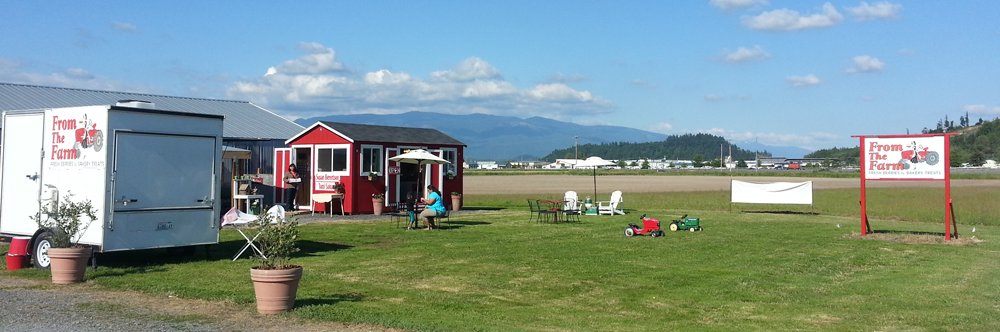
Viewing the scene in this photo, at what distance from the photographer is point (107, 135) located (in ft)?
34.0

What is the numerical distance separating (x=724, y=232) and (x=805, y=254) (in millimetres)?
4267

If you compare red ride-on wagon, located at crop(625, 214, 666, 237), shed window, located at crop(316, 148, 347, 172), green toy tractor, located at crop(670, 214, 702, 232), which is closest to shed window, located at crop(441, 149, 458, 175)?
shed window, located at crop(316, 148, 347, 172)

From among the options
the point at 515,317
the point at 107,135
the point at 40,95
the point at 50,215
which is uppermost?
the point at 40,95

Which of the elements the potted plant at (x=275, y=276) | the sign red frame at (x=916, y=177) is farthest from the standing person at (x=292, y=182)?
the potted plant at (x=275, y=276)

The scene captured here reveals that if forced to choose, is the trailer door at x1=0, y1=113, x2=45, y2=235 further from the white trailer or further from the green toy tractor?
the green toy tractor

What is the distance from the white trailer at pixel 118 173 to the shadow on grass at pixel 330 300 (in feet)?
12.9

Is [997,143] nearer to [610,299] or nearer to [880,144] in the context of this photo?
[880,144]

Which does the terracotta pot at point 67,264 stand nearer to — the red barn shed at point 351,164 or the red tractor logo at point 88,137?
the red tractor logo at point 88,137

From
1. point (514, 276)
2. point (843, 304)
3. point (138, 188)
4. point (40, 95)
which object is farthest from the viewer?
point (40, 95)

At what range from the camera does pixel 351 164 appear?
21.8m

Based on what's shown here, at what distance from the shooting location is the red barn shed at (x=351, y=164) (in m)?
21.9

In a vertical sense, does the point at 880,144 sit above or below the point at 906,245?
above

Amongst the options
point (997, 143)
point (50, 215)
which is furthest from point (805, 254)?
point (997, 143)

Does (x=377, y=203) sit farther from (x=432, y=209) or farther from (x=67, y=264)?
(x=67, y=264)
